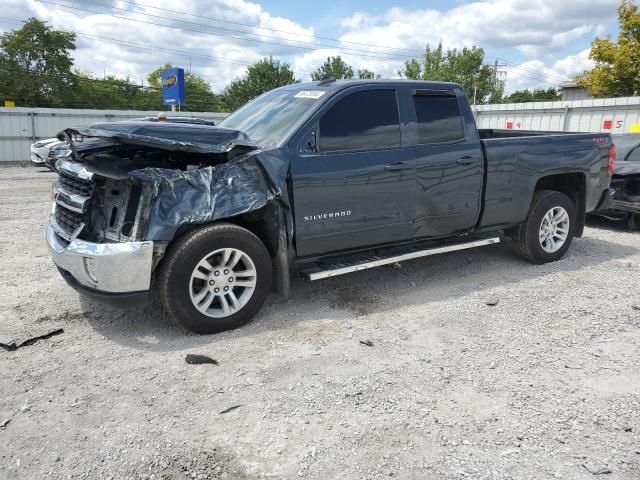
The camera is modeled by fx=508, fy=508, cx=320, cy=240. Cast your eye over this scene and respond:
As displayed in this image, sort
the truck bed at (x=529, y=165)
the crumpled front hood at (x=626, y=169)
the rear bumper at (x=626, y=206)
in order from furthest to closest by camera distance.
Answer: the crumpled front hood at (x=626, y=169) < the rear bumper at (x=626, y=206) < the truck bed at (x=529, y=165)

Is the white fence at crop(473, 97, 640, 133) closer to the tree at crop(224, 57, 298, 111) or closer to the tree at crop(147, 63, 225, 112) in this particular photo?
the tree at crop(224, 57, 298, 111)

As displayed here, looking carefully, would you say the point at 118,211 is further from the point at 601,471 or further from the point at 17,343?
the point at 601,471

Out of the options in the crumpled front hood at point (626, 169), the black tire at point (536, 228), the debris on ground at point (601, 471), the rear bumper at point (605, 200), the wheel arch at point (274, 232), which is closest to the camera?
the debris on ground at point (601, 471)

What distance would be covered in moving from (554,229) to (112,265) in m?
4.98

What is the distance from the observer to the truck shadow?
13.4 feet

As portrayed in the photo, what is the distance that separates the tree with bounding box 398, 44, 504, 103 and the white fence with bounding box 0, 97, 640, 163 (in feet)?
92.3

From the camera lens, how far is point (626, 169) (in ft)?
25.6

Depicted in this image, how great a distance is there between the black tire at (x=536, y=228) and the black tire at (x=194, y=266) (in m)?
3.31

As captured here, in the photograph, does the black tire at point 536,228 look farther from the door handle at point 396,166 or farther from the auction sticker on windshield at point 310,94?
the auction sticker on windshield at point 310,94

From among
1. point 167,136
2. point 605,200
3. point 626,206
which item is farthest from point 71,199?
point 626,206

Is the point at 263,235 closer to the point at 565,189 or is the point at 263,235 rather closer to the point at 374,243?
the point at 374,243

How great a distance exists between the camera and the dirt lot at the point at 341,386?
8.55ft

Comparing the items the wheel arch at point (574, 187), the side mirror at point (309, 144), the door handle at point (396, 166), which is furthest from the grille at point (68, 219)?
the wheel arch at point (574, 187)

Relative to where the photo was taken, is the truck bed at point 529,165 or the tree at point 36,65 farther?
the tree at point 36,65
